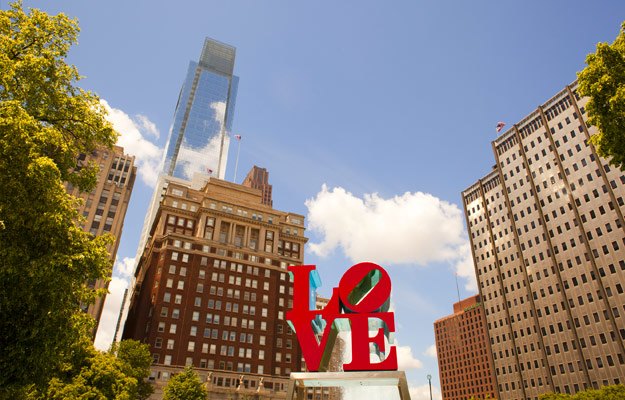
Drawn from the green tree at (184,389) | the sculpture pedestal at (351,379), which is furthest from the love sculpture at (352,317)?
the green tree at (184,389)

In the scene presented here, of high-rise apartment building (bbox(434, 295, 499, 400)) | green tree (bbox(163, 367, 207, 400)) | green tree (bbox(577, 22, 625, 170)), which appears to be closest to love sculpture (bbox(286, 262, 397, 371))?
green tree (bbox(577, 22, 625, 170))

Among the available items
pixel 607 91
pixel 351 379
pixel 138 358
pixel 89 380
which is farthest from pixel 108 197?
pixel 607 91

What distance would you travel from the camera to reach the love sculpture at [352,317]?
74.9ft

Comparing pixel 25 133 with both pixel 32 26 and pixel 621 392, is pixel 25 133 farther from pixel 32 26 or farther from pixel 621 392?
pixel 621 392

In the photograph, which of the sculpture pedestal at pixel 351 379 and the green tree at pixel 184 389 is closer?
the sculpture pedestal at pixel 351 379

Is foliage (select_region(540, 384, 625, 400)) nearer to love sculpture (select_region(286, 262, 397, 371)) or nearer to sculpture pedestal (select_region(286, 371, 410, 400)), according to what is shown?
love sculpture (select_region(286, 262, 397, 371))

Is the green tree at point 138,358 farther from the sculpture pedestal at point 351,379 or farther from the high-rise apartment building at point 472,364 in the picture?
the high-rise apartment building at point 472,364

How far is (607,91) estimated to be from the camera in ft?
74.9

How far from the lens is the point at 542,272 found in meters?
93.8

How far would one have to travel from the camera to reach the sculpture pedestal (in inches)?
820

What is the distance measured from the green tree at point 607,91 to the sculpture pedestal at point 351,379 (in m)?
17.0

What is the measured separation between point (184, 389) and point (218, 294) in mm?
34415

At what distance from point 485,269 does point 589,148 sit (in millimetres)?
40242

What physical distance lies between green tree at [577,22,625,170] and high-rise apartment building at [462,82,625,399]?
232ft
